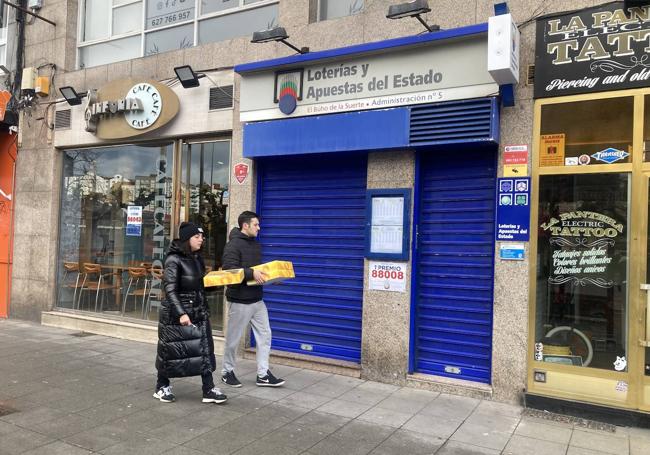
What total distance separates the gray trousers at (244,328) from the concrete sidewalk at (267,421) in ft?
0.98

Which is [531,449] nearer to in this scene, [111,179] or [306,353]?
[306,353]

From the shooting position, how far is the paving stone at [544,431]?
4.66 m

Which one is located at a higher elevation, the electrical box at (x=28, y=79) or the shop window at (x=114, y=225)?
the electrical box at (x=28, y=79)

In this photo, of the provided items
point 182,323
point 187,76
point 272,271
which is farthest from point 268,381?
point 187,76

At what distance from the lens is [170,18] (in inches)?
341

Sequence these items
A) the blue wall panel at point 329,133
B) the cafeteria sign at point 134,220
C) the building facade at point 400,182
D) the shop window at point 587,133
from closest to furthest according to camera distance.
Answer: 1. the shop window at point 587,133
2. the building facade at point 400,182
3. the blue wall panel at point 329,133
4. the cafeteria sign at point 134,220

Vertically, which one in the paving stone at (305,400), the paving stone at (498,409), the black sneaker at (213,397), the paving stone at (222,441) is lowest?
the paving stone at (222,441)

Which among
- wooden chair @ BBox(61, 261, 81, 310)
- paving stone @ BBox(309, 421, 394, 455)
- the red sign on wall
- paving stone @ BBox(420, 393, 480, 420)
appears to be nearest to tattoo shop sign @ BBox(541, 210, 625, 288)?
paving stone @ BBox(420, 393, 480, 420)

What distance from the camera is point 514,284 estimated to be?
5.52m

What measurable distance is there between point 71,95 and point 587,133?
8.00 metres

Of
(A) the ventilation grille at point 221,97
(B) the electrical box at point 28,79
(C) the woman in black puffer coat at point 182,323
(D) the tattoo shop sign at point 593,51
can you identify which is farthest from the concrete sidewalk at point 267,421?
(B) the electrical box at point 28,79

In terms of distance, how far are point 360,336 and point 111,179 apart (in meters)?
5.40

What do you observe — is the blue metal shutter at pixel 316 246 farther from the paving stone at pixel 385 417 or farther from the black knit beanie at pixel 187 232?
the black knit beanie at pixel 187 232

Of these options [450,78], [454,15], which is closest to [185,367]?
[450,78]
